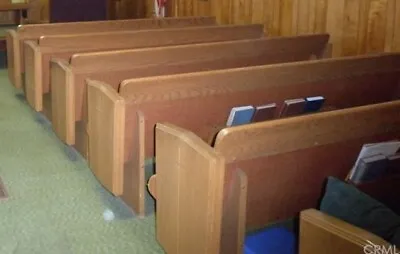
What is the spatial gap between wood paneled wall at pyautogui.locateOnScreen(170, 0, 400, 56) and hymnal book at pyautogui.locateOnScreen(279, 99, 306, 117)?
2.56ft

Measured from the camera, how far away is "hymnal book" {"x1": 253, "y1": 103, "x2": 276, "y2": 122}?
7.82 ft

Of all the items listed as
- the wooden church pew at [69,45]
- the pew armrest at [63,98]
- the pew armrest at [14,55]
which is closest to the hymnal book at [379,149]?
the pew armrest at [63,98]

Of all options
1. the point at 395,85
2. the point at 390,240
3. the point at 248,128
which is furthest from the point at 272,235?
the point at 395,85

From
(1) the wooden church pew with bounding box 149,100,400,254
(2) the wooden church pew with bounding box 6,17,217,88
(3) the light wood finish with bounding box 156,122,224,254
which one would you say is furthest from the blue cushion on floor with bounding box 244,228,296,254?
(2) the wooden church pew with bounding box 6,17,217,88

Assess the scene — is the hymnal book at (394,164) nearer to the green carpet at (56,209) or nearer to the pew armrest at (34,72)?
the green carpet at (56,209)

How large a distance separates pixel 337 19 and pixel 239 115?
4.31 feet

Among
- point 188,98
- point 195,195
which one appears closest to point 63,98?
point 188,98

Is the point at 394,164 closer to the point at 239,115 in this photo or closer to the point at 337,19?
the point at 239,115

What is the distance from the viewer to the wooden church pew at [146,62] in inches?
111

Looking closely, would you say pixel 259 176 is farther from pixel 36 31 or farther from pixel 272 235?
pixel 36 31

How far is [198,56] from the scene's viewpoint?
3.03m

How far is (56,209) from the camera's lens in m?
2.67

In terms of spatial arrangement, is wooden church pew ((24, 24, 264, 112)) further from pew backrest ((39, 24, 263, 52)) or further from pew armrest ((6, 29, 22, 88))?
pew armrest ((6, 29, 22, 88))

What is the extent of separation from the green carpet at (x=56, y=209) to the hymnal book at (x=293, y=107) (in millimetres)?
799
